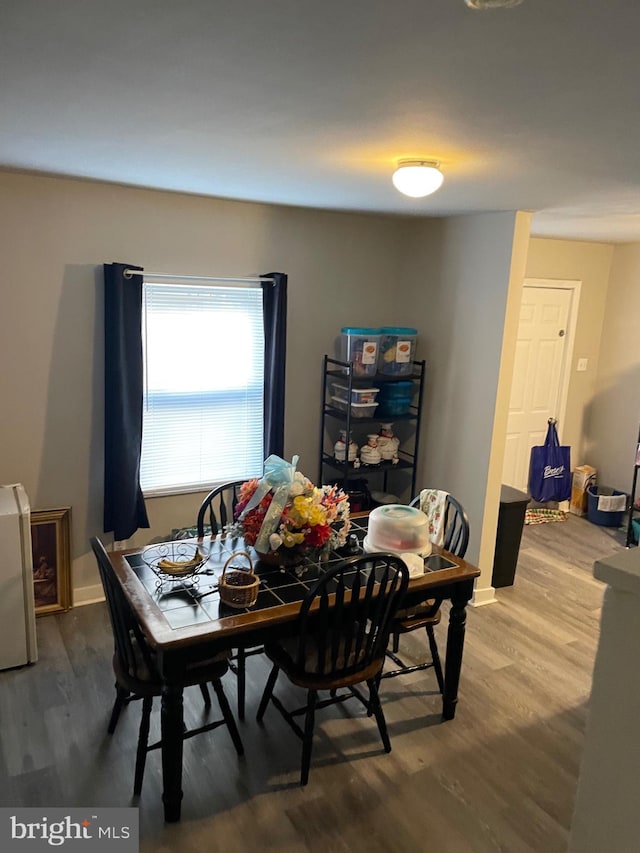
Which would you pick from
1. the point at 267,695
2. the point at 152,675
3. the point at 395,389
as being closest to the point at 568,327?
the point at 395,389

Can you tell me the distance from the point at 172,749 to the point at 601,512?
4.31 meters

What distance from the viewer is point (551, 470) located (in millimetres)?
5457

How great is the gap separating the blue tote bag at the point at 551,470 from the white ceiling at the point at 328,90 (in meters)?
2.91

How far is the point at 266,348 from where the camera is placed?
395cm

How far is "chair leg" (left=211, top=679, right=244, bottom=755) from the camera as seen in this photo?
8.07ft

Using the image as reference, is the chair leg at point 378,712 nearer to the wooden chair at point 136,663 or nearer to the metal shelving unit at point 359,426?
the wooden chair at point 136,663

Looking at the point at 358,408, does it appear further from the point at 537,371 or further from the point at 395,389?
the point at 537,371

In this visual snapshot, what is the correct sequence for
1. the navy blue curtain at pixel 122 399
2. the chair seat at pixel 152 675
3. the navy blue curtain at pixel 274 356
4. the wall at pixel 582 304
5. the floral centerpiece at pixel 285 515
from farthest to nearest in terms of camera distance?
the wall at pixel 582 304 < the navy blue curtain at pixel 274 356 < the navy blue curtain at pixel 122 399 < the floral centerpiece at pixel 285 515 < the chair seat at pixel 152 675

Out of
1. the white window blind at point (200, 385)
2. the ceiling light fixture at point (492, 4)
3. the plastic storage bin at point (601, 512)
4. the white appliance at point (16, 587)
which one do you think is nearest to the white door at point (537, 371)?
the plastic storage bin at point (601, 512)

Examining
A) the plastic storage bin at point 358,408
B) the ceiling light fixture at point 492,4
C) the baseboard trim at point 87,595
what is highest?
the ceiling light fixture at point 492,4

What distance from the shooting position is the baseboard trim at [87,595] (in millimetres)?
3648

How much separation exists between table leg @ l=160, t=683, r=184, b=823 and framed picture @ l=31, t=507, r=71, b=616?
1652 millimetres

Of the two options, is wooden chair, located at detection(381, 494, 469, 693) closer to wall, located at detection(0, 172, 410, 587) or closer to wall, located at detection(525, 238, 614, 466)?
wall, located at detection(0, 172, 410, 587)

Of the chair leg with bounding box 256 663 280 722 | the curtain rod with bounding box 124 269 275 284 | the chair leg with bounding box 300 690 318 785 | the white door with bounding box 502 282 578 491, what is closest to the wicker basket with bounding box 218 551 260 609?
the chair leg with bounding box 300 690 318 785
